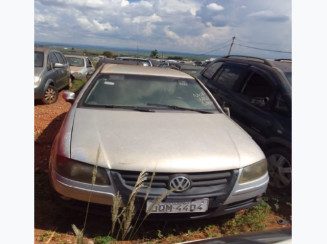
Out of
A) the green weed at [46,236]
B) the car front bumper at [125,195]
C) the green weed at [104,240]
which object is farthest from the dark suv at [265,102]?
the green weed at [46,236]

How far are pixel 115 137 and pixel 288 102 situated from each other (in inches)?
77.3

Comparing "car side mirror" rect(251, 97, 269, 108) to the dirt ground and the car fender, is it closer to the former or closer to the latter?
the dirt ground

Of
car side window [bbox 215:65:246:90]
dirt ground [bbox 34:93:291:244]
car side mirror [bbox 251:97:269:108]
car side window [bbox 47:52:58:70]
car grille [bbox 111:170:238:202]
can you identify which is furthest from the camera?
car side window [bbox 47:52:58:70]

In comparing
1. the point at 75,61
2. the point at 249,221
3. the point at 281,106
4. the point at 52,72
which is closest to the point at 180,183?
the point at 249,221

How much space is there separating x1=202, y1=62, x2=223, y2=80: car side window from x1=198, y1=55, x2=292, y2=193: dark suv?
0.13 m

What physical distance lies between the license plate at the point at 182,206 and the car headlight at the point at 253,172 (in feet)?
1.05

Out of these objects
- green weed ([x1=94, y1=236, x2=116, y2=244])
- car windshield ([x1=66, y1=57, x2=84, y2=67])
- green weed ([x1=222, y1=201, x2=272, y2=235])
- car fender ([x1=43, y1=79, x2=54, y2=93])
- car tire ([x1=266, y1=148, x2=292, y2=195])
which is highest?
car windshield ([x1=66, y1=57, x2=84, y2=67])

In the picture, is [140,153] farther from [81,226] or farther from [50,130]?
[50,130]

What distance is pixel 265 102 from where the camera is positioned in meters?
3.30

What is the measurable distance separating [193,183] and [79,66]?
32.1 feet

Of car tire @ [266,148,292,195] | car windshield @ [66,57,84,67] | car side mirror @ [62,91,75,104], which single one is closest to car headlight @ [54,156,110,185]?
car side mirror @ [62,91,75,104]

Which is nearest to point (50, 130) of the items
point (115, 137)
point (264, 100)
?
point (115, 137)

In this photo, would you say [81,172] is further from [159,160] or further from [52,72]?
[52,72]

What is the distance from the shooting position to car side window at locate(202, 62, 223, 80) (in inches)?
183
